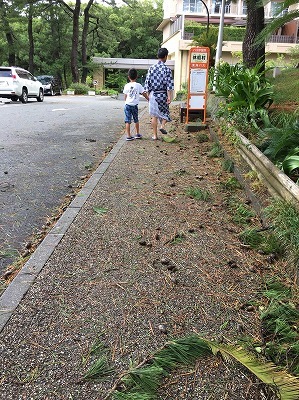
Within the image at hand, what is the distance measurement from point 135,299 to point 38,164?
4390 mm

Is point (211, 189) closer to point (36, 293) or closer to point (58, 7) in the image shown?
point (36, 293)

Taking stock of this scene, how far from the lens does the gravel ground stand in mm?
1894

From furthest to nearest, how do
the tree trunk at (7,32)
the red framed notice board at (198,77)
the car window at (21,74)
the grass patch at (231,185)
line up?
the tree trunk at (7,32) < the car window at (21,74) < the red framed notice board at (198,77) < the grass patch at (231,185)

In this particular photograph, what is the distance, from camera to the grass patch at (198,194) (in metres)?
4.55

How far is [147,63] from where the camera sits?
1864 inches

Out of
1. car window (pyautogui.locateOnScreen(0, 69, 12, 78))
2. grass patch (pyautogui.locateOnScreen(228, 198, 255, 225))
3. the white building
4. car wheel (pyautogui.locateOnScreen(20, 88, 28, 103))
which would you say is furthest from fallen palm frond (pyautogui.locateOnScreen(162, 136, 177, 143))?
the white building

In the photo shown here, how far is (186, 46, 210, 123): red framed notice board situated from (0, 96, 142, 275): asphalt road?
205cm

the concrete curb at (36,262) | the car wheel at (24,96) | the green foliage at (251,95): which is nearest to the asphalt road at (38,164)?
the concrete curb at (36,262)

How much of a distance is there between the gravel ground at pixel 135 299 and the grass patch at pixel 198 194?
0.14 meters

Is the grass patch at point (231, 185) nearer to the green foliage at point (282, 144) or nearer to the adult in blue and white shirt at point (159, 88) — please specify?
the green foliage at point (282, 144)

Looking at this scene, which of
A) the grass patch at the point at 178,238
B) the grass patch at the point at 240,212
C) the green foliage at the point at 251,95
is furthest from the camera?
the green foliage at the point at 251,95

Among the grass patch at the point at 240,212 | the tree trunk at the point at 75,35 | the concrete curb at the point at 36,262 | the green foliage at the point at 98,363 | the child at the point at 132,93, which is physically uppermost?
the tree trunk at the point at 75,35

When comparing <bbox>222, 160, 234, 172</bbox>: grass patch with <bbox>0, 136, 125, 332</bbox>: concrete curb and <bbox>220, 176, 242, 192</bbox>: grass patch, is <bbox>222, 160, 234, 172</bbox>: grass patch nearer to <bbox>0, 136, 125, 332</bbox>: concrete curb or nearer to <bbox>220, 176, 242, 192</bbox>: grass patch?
<bbox>220, 176, 242, 192</bbox>: grass patch

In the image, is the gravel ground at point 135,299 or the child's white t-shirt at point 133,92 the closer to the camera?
the gravel ground at point 135,299
